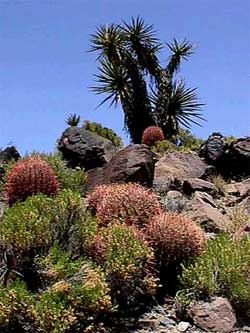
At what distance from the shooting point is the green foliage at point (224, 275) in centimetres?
737

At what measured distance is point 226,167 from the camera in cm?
1648

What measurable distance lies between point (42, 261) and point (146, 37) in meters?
17.4

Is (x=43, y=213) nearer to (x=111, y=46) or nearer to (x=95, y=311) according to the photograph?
(x=95, y=311)

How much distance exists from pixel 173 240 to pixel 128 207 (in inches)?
36.1

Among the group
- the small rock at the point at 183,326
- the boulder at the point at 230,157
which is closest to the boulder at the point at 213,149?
the boulder at the point at 230,157

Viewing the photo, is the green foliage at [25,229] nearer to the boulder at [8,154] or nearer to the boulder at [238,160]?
the boulder at [8,154]

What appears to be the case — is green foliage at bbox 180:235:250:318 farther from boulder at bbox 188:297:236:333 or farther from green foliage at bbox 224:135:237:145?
green foliage at bbox 224:135:237:145

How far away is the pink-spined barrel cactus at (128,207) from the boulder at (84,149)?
6.69 meters

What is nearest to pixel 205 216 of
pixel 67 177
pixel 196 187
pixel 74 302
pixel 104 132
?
pixel 196 187

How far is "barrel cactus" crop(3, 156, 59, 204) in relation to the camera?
10.7 metres

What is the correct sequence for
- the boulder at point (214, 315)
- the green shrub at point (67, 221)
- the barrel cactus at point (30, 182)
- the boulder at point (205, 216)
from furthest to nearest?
1. the barrel cactus at point (30, 182)
2. the boulder at point (205, 216)
3. the green shrub at point (67, 221)
4. the boulder at point (214, 315)

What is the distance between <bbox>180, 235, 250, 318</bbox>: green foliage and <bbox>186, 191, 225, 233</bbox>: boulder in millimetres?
2337

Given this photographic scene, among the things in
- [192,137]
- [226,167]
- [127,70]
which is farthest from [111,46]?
[226,167]

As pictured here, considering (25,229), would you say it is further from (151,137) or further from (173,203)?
(151,137)
